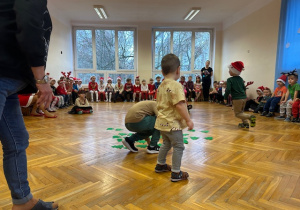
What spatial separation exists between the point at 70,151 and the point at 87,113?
3.38 metres

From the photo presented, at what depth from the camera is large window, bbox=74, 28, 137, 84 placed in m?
10.6

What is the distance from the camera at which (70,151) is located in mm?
2678

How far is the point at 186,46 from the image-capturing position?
1077 cm

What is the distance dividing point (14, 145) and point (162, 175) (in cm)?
130

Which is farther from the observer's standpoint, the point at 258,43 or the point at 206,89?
the point at 206,89

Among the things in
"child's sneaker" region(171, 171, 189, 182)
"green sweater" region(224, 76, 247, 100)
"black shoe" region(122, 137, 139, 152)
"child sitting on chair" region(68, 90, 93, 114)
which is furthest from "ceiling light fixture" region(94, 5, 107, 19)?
"child's sneaker" region(171, 171, 189, 182)

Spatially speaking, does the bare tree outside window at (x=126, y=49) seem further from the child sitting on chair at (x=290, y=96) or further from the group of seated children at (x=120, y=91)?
the child sitting on chair at (x=290, y=96)

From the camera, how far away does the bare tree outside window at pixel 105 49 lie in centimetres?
1063

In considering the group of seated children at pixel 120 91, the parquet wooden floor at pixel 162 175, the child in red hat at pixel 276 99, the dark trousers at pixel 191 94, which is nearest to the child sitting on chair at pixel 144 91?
the group of seated children at pixel 120 91

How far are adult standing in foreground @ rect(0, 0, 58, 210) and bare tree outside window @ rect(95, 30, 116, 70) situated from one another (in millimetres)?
9857

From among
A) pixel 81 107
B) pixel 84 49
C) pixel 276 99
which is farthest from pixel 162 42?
pixel 276 99

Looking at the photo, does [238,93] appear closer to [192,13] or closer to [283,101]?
[283,101]

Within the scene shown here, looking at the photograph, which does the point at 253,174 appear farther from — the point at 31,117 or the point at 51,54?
the point at 51,54

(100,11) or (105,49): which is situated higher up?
(100,11)
